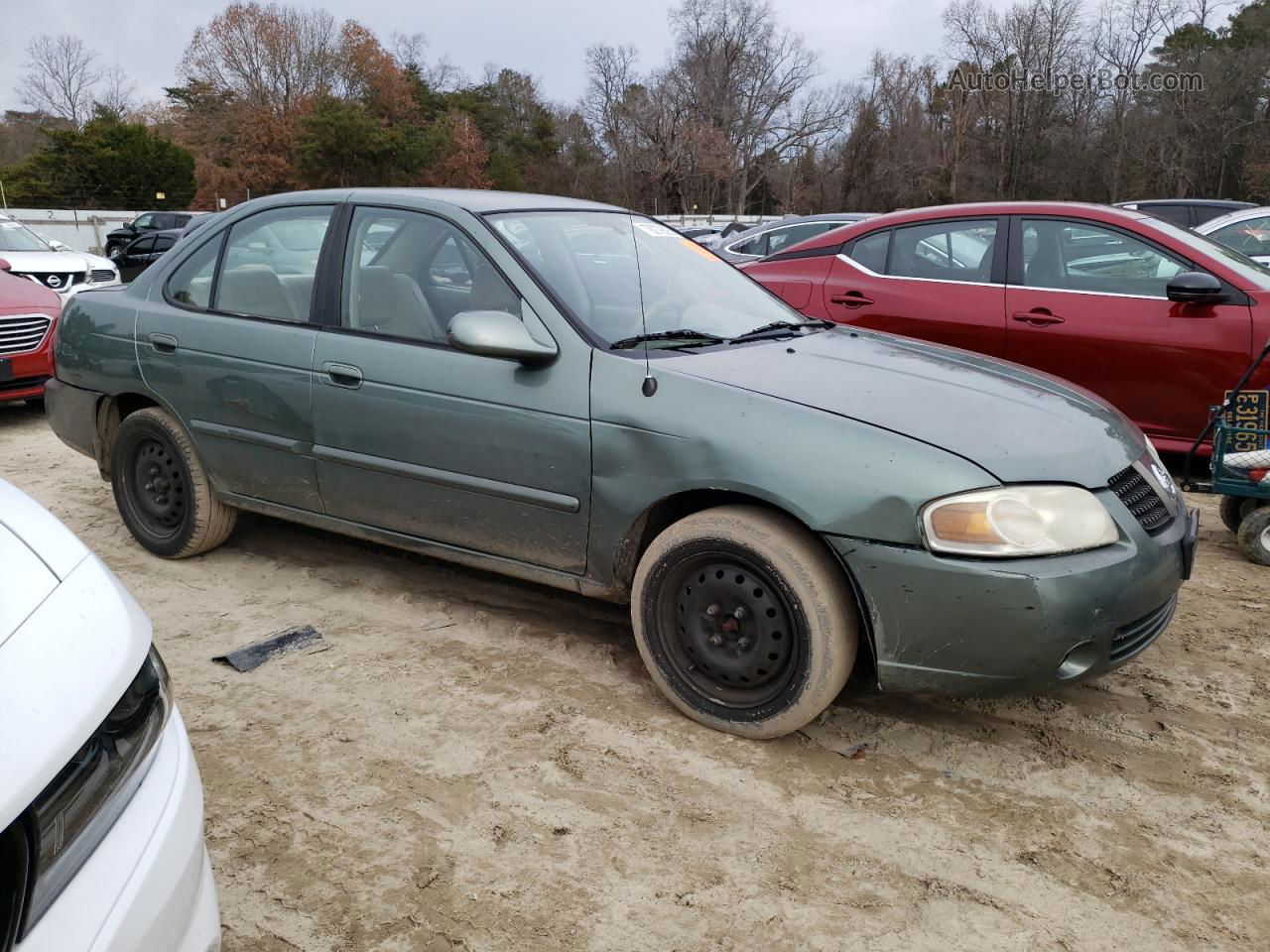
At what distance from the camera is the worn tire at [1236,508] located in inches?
188

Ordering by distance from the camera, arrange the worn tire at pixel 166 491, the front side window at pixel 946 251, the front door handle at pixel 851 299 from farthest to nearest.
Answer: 1. the front door handle at pixel 851 299
2. the front side window at pixel 946 251
3. the worn tire at pixel 166 491

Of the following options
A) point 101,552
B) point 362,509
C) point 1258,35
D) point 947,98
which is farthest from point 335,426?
point 947,98

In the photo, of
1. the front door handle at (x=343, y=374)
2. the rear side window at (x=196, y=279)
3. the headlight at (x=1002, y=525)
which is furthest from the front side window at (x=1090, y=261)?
the rear side window at (x=196, y=279)

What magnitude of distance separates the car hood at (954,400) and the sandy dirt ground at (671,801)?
0.90m

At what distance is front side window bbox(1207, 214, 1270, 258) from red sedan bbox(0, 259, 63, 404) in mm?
10341

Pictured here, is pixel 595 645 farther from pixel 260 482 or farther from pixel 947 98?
pixel 947 98

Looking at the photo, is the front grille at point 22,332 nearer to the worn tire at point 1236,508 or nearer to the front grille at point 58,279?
the front grille at point 58,279

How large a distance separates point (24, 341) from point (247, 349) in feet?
16.3

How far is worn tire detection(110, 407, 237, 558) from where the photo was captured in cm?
427

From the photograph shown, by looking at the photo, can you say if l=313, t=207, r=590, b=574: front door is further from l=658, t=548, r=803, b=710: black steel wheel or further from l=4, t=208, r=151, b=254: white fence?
l=4, t=208, r=151, b=254: white fence

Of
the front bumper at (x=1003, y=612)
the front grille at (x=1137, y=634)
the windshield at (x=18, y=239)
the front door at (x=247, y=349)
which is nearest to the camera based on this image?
the front bumper at (x=1003, y=612)

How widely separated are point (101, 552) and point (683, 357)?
313 cm

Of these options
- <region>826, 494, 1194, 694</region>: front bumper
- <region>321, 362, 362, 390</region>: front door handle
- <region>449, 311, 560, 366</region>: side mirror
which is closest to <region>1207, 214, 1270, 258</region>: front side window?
<region>826, 494, 1194, 694</region>: front bumper

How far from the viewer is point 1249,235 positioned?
9.37m
